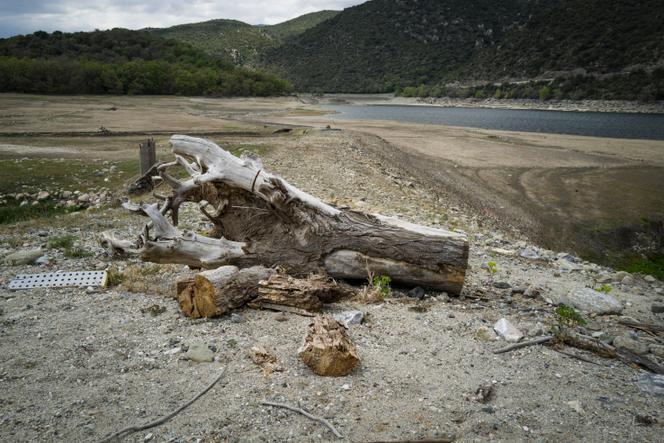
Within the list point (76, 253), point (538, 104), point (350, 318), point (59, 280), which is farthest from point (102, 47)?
point (350, 318)

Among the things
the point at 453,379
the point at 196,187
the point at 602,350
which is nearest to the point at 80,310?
the point at 196,187

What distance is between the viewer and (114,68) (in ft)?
Answer: 274

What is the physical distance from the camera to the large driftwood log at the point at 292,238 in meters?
6.50

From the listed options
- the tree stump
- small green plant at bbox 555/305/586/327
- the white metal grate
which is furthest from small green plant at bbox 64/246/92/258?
small green plant at bbox 555/305/586/327

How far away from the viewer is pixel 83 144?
2605 cm

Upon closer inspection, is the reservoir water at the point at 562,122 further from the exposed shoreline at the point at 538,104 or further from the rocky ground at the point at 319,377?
the rocky ground at the point at 319,377

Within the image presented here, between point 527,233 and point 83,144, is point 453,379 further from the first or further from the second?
point 83,144

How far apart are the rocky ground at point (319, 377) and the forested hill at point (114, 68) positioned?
248ft

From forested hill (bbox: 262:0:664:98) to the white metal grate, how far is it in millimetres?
108150

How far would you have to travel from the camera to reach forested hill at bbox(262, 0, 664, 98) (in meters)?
108

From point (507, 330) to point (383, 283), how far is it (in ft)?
5.89

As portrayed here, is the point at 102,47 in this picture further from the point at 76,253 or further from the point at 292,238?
the point at 292,238

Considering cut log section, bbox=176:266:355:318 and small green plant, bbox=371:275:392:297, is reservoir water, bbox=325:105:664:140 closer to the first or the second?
small green plant, bbox=371:275:392:297

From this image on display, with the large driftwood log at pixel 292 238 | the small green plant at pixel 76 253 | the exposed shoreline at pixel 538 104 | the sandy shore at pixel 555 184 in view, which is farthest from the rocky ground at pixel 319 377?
the exposed shoreline at pixel 538 104
